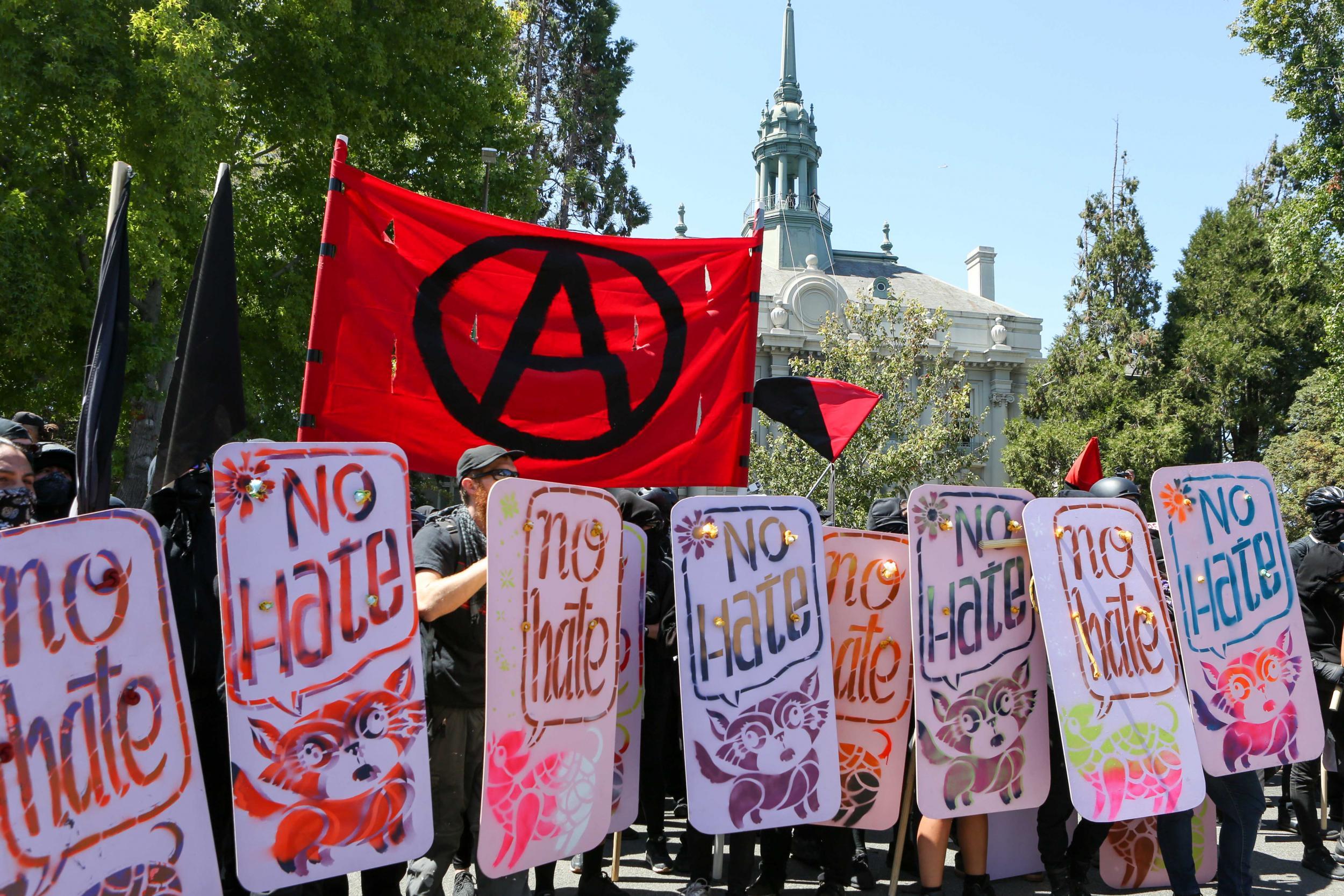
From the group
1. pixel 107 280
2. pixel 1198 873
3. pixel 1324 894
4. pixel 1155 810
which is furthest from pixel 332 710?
pixel 1324 894

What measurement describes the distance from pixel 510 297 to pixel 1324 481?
1150 inches

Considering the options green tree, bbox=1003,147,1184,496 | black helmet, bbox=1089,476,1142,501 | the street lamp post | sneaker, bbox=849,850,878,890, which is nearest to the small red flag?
black helmet, bbox=1089,476,1142,501

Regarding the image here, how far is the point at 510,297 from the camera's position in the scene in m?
4.66

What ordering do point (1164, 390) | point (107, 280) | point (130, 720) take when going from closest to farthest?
point (130, 720), point (107, 280), point (1164, 390)

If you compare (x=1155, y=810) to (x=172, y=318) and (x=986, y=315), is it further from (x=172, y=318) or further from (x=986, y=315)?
(x=986, y=315)

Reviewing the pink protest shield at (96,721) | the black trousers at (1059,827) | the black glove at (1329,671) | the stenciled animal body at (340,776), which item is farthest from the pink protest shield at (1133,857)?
the pink protest shield at (96,721)

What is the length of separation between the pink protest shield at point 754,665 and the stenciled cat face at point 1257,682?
169 cm

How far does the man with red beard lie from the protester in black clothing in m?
4.15

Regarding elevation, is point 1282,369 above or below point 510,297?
above

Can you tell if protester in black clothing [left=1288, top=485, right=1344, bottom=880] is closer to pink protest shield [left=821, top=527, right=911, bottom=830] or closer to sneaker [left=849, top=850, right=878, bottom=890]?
sneaker [left=849, top=850, right=878, bottom=890]

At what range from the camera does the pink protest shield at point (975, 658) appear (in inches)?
159

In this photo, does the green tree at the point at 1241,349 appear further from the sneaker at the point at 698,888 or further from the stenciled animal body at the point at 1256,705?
the sneaker at the point at 698,888

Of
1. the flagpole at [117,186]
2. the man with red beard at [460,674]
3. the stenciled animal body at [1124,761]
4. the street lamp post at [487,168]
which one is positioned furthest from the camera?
the street lamp post at [487,168]

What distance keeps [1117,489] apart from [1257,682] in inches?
48.4
